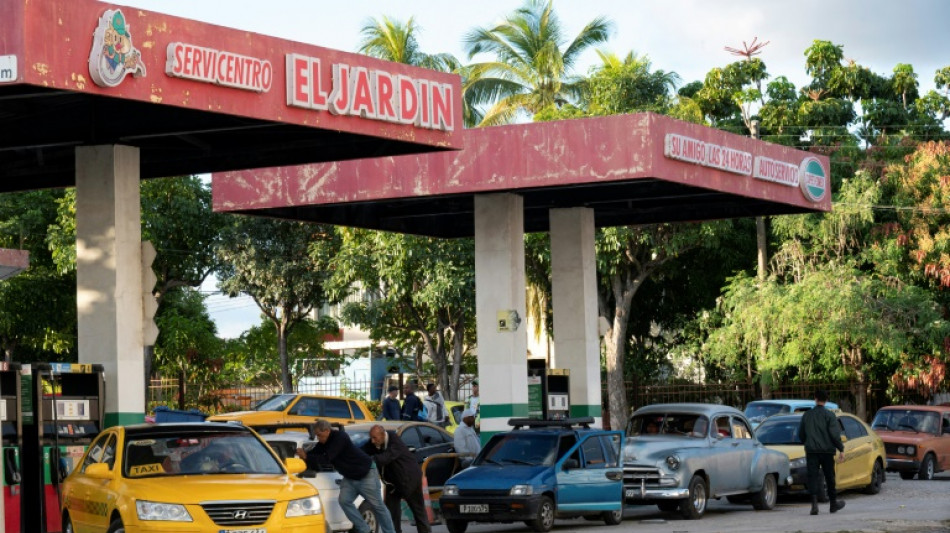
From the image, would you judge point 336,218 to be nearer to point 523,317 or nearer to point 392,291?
point 523,317

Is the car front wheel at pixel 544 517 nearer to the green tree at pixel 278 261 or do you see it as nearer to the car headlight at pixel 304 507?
the car headlight at pixel 304 507

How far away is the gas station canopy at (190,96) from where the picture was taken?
1656 centimetres

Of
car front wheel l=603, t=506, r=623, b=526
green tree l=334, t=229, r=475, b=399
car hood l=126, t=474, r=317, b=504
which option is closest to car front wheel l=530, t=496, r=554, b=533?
car front wheel l=603, t=506, r=623, b=526

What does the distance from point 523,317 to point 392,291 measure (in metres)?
18.4

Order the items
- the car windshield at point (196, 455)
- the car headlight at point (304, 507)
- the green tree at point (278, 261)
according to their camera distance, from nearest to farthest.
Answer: the car headlight at point (304, 507) < the car windshield at point (196, 455) < the green tree at point (278, 261)

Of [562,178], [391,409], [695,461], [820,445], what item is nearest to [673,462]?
[695,461]

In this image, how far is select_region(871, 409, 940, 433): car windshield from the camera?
3247cm

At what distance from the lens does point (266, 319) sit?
55.0 metres

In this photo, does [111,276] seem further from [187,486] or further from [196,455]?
[187,486]

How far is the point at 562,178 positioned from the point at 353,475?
329 inches

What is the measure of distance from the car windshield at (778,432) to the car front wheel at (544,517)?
23.3 feet

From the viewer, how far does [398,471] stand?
1809 cm

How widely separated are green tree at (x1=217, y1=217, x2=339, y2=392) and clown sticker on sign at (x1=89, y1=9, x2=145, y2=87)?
29.6 m

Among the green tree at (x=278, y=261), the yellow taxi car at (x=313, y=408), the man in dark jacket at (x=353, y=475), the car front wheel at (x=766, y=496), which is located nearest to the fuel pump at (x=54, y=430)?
the man in dark jacket at (x=353, y=475)
